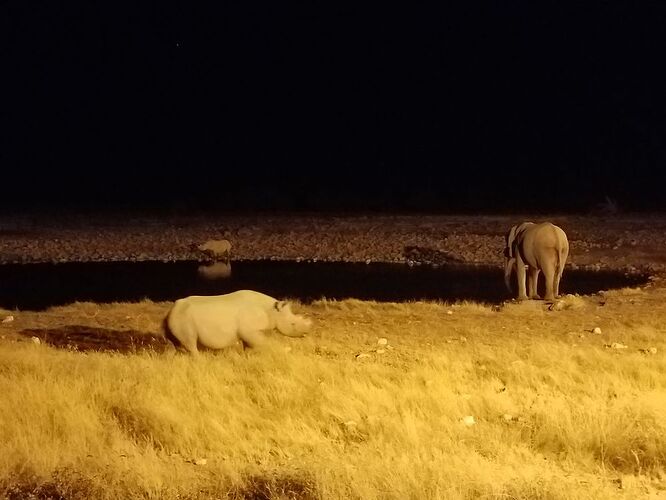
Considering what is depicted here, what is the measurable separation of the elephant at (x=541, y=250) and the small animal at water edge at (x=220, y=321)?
6.40 meters

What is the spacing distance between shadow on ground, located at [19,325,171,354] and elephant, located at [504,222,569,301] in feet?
21.0

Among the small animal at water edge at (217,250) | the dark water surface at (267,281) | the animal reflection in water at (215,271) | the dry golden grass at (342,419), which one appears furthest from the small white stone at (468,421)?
the small animal at water edge at (217,250)

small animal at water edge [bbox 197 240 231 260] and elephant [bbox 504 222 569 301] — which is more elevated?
elephant [bbox 504 222 569 301]

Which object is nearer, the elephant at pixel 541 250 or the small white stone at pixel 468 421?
the small white stone at pixel 468 421

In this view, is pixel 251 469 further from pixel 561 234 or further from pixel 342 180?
pixel 342 180

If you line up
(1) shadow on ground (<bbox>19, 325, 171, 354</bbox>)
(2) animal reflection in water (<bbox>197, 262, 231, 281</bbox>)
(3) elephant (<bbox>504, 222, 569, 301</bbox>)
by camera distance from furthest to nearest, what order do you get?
(2) animal reflection in water (<bbox>197, 262, 231, 281</bbox>) < (3) elephant (<bbox>504, 222, 569, 301</bbox>) < (1) shadow on ground (<bbox>19, 325, 171, 354</bbox>)

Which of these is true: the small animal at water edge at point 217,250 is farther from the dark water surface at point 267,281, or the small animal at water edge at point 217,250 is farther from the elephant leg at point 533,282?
the elephant leg at point 533,282

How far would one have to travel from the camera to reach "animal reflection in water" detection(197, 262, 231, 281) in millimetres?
23406

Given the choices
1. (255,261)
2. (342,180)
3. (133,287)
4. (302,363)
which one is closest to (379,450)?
(302,363)

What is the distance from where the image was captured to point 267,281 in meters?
22.4

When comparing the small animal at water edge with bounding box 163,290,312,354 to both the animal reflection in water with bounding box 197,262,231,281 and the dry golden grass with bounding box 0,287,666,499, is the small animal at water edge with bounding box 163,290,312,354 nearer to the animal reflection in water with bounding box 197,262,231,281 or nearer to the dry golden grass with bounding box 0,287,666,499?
the dry golden grass with bounding box 0,287,666,499

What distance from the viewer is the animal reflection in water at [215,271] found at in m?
23.4

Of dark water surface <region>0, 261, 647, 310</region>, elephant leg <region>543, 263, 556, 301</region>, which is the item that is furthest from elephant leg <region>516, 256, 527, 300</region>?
dark water surface <region>0, 261, 647, 310</region>

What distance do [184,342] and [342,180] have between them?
6826 cm
